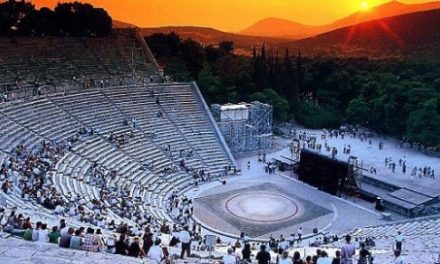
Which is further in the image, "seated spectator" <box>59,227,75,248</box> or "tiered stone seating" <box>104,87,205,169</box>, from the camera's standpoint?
"tiered stone seating" <box>104,87,205,169</box>

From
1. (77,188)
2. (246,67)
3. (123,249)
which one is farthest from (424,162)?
(123,249)

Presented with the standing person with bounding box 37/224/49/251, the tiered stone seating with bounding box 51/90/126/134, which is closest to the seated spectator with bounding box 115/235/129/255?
the standing person with bounding box 37/224/49/251

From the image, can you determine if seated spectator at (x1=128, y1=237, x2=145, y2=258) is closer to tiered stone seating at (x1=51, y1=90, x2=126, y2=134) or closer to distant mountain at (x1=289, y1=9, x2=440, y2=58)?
tiered stone seating at (x1=51, y1=90, x2=126, y2=134)

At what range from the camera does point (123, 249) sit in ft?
37.7

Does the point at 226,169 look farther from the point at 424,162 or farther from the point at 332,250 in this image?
the point at 332,250

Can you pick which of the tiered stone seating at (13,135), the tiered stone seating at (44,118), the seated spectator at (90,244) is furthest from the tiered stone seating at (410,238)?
the tiered stone seating at (44,118)

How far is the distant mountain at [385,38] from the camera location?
3903 inches

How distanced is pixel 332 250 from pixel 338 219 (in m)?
9.17

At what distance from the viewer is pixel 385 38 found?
111 m

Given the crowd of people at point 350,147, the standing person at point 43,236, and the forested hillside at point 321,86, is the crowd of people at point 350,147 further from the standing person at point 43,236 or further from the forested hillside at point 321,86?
the standing person at point 43,236

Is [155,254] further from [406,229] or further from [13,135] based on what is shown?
[13,135]

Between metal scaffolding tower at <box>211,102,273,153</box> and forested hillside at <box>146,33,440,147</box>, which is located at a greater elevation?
forested hillside at <box>146,33,440,147</box>

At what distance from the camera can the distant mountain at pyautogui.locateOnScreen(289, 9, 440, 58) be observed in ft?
325

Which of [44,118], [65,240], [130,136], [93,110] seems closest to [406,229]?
[65,240]
